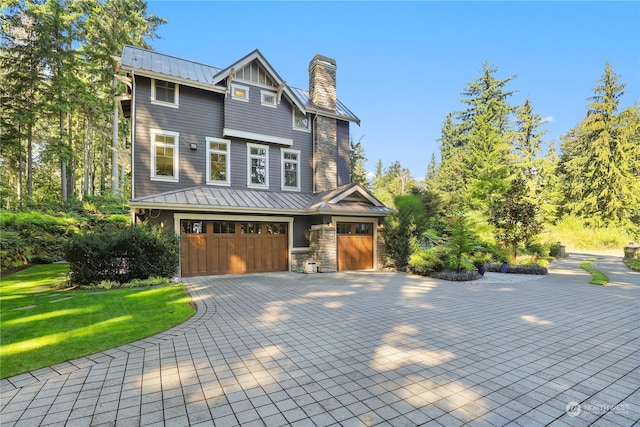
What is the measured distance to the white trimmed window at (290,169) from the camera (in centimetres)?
1345

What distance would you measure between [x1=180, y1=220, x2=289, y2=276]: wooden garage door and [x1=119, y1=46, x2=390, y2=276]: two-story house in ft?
0.12

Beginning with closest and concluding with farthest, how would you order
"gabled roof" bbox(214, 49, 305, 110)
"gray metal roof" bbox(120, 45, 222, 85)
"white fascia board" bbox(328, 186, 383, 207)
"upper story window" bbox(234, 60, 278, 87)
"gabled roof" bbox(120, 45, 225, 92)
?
1. "gabled roof" bbox(120, 45, 225, 92)
2. "gray metal roof" bbox(120, 45, 222, 85)
3. "gabled roof" bbox(214, 49, 305, 110)
4. "white fascia board" bbox(328, 186, 383, 207)
5. "upper story window" bbox(234, 60, 278, 87)

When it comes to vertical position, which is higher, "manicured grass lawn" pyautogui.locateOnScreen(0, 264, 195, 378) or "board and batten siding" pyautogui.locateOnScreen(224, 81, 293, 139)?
"board and batten siding" pyautogui.locateOnScreen(224, 81, 293, 139)

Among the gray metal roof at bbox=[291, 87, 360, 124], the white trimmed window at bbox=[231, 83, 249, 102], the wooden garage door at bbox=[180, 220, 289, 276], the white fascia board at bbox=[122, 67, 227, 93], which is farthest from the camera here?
the gray metal roof at bbox=[291, 87, 360, 124]

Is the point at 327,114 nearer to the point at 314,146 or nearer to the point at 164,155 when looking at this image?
the point at 314,146

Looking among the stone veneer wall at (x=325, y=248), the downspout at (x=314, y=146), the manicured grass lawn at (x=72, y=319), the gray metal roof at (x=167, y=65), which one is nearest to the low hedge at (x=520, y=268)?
the stone veneer wall at (x=325, y=248)

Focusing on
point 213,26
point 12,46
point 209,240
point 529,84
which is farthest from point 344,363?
point 529,84

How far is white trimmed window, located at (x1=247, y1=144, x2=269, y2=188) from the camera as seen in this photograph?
12.7m

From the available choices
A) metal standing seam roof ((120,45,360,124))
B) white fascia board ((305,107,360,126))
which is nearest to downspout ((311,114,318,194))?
white fascia board ((305,107,360,126))

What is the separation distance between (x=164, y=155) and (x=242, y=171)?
3010 millimetres

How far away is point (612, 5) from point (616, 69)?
27510mm

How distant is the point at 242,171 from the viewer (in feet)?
41.2
